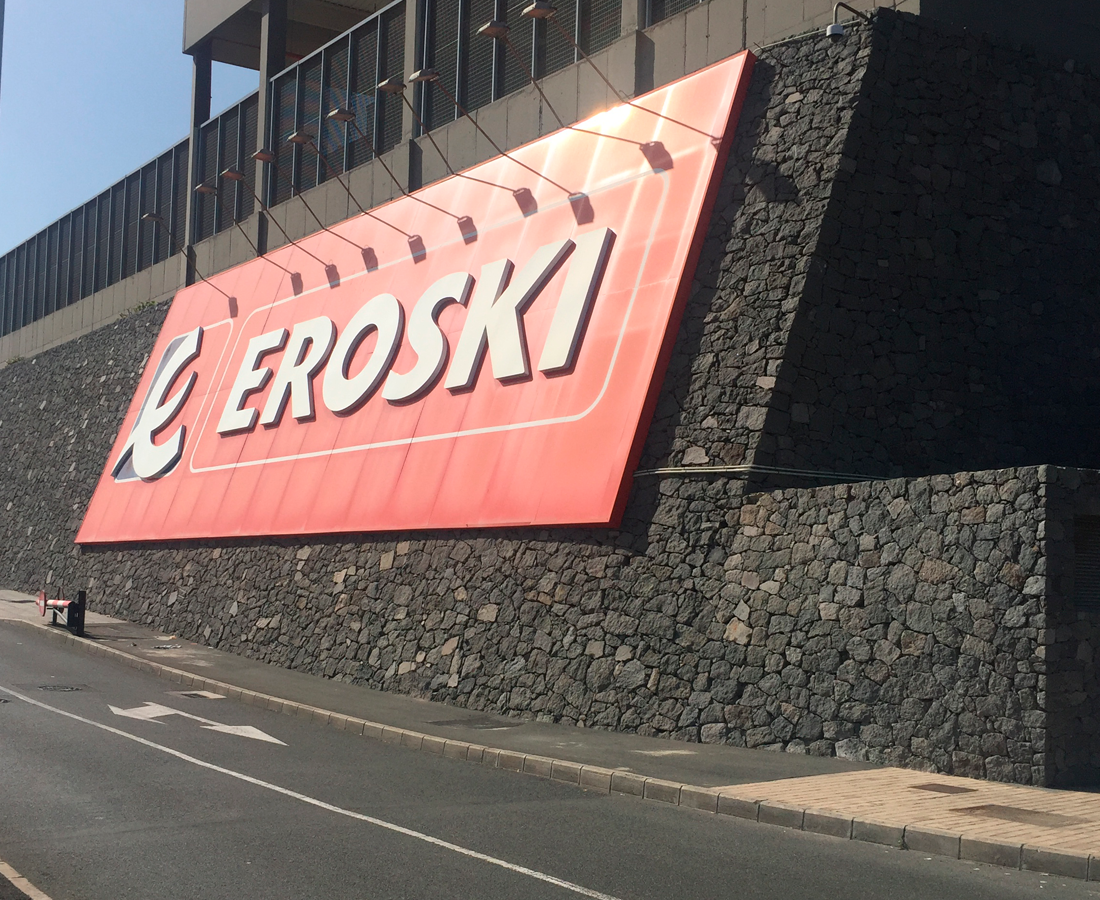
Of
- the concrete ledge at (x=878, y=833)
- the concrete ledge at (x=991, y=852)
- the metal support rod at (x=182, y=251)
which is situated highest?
the metal support rod at (x=182, y=251)

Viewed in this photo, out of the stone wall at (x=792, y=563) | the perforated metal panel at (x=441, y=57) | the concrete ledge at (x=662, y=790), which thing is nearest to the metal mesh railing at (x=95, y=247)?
the perforated metal panel at (x=441, y=57)

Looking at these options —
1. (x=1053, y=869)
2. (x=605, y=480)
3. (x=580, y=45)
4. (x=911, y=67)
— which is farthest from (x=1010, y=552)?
(x=580, y=45)

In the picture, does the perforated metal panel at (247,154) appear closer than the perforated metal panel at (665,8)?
No

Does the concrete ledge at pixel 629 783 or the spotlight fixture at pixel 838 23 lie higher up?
the spotlight fixture at pixel 838 23

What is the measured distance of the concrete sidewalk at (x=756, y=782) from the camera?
26.7ft

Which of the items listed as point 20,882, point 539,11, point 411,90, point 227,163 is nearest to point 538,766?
point 20,882

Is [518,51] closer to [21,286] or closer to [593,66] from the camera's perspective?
[593,66]

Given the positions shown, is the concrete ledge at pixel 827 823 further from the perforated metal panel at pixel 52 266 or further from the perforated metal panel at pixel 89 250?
the perforated metal panel at pixel 52 266

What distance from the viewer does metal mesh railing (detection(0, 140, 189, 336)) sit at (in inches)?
1312

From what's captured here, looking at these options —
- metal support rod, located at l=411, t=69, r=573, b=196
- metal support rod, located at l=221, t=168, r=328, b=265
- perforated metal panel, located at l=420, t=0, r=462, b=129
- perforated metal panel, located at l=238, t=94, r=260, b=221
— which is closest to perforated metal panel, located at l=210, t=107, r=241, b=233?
perforated metal panel, located at l=238, t=94, r=260, b=221

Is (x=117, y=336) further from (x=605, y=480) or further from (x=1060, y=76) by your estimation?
(x=1060, y=76)

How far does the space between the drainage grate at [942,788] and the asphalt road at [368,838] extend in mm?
1849

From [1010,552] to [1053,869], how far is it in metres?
3.82

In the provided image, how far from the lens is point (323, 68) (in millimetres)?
26672
